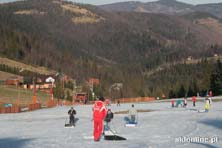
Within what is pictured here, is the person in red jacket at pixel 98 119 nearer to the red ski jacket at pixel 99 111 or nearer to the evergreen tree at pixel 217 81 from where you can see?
the red ski jacket at pixel 99 111

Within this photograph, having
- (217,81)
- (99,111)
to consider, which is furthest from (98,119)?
(217,81)

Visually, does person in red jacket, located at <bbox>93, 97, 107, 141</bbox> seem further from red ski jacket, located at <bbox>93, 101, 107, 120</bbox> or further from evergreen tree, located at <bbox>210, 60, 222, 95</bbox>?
evergreen tree, located at <bbox>210, 60, 222, 95</bbox>

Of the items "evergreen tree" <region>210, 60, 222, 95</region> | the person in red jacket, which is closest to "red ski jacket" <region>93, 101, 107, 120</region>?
the person in red jacket

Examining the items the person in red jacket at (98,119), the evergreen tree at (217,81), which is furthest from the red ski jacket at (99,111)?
the evergreen tree at (217,81)

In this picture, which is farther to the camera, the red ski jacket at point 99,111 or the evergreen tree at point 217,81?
the evergreen tree at point 217,81

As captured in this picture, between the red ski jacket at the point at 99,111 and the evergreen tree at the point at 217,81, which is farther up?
the evergreen tree at the point at 217,81

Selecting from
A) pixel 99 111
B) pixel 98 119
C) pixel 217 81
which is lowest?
pixel 98 119

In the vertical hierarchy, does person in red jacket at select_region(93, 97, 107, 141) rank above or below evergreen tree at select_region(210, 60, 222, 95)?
below

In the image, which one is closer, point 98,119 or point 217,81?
point 98,119

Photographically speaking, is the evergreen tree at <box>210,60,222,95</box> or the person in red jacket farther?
the evergreen tree at <box>210,60,222,95</box>

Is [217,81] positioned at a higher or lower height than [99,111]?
higher

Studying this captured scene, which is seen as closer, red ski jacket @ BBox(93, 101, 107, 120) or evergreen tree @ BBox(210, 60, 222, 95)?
red ski jacket @ BBox(93, 101, 107, 120)

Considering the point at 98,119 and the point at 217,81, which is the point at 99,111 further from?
the point at 217,81

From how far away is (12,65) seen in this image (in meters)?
190
